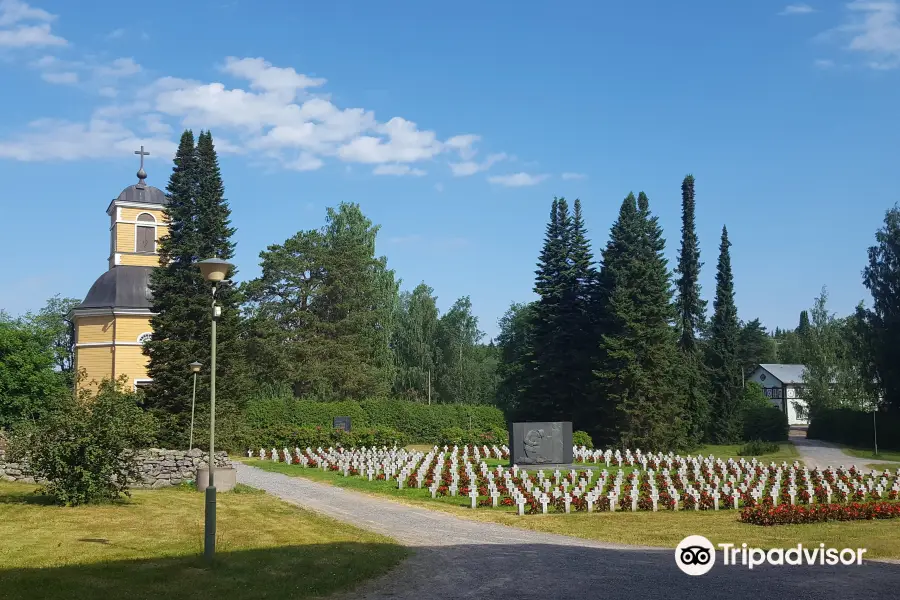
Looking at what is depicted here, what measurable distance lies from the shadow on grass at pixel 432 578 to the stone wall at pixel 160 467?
1049 centimetres

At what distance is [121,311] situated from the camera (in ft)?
153

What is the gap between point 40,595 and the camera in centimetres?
974

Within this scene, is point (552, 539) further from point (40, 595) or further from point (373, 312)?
point (373, 312)

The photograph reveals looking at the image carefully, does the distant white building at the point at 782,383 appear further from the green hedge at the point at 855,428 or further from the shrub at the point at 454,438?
the shrub at the point at 454,438

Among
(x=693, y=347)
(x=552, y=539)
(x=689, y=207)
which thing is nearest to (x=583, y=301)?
(x=693, y=347)

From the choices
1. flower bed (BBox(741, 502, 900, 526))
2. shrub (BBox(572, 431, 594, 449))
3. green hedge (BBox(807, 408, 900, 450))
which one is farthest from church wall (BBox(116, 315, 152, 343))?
green hedge (BBox(807, 408, 900, 450))

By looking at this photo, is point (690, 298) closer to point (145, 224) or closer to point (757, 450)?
point (757, 450)

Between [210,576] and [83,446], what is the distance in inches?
303

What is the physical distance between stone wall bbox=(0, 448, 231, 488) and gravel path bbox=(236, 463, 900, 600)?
31.6ft

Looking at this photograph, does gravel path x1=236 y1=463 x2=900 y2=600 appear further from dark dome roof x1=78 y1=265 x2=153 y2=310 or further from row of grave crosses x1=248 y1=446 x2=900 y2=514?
dark dome roof x1=78 y1=265 x2=153 y2=310

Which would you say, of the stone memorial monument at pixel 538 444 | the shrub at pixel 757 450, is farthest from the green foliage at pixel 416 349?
the stone memorial monument at pixel 538 444

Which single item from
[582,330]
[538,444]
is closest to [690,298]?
[582,330]

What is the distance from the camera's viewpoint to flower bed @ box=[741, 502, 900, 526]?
57.7 ft

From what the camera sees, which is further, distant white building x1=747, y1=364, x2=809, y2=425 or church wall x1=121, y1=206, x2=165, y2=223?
distant white building x1=747, y1=364, x2=809, y2=425
